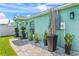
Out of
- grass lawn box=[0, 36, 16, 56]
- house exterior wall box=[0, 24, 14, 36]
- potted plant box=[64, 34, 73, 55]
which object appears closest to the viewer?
potted plant box=[64, 34, 73, 55]

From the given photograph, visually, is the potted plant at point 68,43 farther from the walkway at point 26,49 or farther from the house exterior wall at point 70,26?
the walkway at point 26,49

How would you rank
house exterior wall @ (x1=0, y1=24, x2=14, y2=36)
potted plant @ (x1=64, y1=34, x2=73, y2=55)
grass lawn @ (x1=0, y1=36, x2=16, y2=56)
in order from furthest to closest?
house exterior wall @ (x1=0, y1=24, x2=14, y2=36)
grass lawn @ (x1=0, y1=36, x2=16, y2=56)
potted plant @ (x1=64, y1=34, x2=73, y2=55)

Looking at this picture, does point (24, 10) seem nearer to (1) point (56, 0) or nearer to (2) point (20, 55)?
(1) point (56, 0)

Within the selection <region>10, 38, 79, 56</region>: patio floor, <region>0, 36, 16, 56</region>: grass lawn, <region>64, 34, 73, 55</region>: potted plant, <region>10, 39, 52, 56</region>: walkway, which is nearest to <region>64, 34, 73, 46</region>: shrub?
<region>64, 34, 73, 55</region>: potted plant

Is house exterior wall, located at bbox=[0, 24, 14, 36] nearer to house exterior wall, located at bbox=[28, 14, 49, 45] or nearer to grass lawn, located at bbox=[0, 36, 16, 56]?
grass lawn, located at bbox=[0, 36, 16, 56]

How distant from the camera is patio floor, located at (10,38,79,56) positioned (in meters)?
3.80

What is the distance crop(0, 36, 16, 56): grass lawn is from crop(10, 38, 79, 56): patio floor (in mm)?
95

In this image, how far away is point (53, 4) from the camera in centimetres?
380

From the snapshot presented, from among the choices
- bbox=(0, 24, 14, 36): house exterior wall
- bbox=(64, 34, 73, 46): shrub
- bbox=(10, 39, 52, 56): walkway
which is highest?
bbox=(0, 24, 14, 36): house exterior wall

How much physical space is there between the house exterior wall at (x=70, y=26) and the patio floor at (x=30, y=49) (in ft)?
0.61

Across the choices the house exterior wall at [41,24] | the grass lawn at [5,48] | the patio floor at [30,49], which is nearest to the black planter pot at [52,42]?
the patio floor at [30,49]

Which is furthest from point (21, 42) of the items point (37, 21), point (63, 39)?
point (63, 39)

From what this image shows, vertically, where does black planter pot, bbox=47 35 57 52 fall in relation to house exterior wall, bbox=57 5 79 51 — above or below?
below

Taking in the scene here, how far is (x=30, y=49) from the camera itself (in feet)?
12.8
